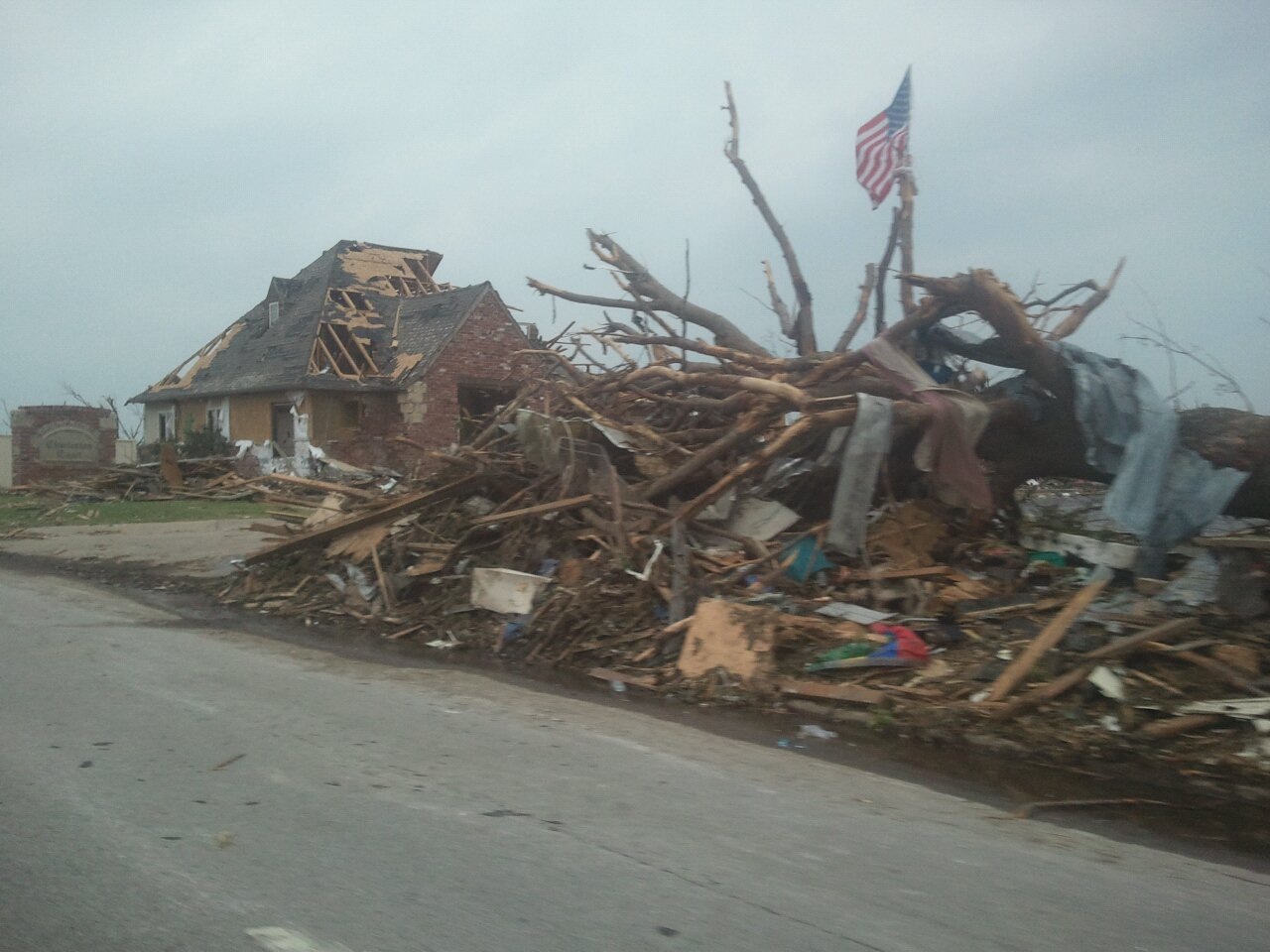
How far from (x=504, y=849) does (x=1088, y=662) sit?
483cm

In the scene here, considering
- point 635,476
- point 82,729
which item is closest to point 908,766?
point 82,729

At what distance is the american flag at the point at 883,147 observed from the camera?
1264 centimetres

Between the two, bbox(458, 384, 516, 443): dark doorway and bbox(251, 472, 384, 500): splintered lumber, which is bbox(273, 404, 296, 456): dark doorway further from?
bbox(251, 472, 384, 500): splintered lumber

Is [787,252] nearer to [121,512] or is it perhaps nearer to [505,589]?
[505,589]

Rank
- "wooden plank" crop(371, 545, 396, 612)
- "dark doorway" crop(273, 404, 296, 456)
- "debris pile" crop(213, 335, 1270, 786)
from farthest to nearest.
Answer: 1. "dark doorway" crop(273, 404, 296, 456)
2. "wooden plank" crop(371, 545, 396, 612)
3. "debris pile" crop(213, 335, 1270, 786)

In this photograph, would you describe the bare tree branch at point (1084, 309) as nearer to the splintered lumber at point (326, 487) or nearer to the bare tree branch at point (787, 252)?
the bare tree branch at point (787, 252)

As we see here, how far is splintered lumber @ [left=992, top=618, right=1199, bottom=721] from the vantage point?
24.0ft

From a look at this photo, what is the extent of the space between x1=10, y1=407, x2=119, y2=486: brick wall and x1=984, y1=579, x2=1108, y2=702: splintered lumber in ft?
96.0

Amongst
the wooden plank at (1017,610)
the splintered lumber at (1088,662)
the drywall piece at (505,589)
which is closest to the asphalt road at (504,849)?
the splintered lumber at (1088,662)

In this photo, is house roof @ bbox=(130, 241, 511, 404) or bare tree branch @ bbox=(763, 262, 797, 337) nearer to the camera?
bare tree branch @ bbox=(763, 262, 797, 337)

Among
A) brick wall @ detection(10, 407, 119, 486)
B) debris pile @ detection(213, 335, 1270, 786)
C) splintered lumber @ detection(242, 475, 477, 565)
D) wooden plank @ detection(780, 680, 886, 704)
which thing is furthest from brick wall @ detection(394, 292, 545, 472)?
wooden plank @ detection(780, 680, 886, 704)

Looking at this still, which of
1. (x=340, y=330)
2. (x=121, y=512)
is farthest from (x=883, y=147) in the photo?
(x=340, y=330)

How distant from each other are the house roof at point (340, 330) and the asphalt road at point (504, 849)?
2306 centimetres

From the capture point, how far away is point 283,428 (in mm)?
30328
